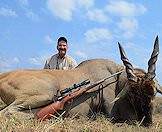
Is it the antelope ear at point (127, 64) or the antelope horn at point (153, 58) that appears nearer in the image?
the antelope horn at point (153, 58)

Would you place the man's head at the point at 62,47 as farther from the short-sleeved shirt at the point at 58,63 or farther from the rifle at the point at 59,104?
the rifle at the point at 59,104

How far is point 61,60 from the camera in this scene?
30.9ft

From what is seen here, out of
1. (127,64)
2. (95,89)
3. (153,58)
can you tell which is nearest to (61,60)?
(95,89)

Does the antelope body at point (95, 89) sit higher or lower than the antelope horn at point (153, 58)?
lower

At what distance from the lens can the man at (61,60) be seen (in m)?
9.35

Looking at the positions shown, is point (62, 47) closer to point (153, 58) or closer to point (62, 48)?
point (62, 48)

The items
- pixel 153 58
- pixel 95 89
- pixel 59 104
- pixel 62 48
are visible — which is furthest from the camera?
pixel 62 48

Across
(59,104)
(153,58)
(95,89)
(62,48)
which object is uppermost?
(62,48)

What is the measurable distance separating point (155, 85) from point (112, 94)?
0.98 m

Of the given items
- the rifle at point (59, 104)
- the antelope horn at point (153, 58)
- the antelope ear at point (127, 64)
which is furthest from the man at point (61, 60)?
the antelope horn at point (153, 58)

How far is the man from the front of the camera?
935 centimetres

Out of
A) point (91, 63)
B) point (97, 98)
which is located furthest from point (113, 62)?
point (97, 98)

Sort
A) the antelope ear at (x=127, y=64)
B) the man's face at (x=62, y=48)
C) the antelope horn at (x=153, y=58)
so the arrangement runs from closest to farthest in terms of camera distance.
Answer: the antelope horn at (x=153, y=58) < the antelope ear at (x=127, y=64) < the man's face at (x=62, y=48)

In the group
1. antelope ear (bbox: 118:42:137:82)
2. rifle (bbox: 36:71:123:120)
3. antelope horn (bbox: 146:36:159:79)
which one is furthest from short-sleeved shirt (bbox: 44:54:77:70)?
antelope horn (bbox: 146:36:159:79)
